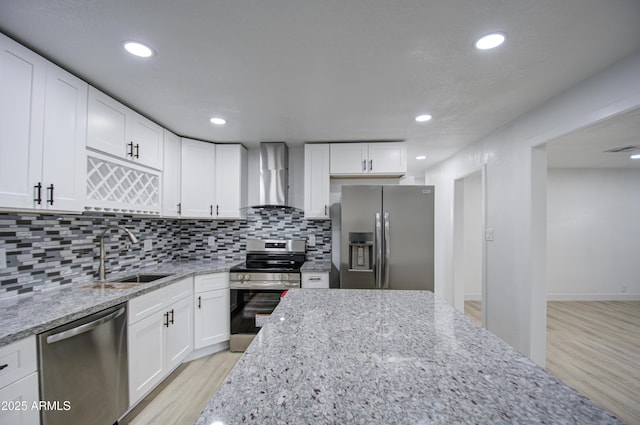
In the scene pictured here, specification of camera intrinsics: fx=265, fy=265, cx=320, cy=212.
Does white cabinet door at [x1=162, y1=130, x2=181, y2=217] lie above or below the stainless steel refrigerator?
above

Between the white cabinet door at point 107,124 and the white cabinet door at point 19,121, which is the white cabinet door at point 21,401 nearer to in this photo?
the white cabinet door at point 19,121

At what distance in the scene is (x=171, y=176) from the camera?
2.81 metres

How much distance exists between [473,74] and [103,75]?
2.43 m

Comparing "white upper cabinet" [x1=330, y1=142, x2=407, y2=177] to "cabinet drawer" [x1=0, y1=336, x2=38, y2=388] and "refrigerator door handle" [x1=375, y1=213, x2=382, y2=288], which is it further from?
"cabinet drawer" [x1=0, y1=336, x2=38, y2=388]

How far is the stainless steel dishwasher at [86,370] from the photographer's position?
128 cm

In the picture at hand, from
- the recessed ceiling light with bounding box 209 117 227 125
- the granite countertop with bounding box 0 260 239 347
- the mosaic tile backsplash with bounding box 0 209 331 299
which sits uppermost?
the recessed ceiling light with bounding box 209 117 227 125

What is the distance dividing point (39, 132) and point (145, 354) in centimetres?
161

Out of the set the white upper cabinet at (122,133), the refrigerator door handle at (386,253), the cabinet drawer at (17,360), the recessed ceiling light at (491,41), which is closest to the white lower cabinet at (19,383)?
the cabinet drawer at (17,360)

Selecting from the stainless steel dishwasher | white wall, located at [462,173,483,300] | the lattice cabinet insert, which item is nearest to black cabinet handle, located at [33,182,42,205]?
the lattice cabinet insert

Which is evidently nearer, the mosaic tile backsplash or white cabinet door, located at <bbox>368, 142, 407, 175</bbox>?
the mosaic tile backsplash

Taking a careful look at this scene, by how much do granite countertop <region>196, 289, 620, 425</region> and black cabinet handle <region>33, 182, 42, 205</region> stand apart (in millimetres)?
1500

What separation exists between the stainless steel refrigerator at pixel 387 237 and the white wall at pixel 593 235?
369cm

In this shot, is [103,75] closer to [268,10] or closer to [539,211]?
[268,10]

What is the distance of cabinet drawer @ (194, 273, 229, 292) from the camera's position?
8.75ft
